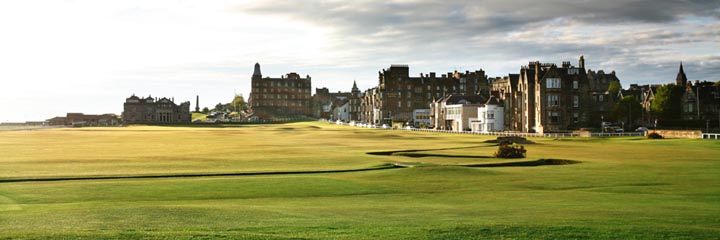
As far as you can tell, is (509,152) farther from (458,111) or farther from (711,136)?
(458,111)

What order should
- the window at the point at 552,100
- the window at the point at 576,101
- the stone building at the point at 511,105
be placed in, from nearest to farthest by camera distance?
1. the window at the point at 552,100
2. the window at the point at 576,101
3. the stone building at the point at 511,105

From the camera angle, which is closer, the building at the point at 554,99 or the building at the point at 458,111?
the building at the point at 554,99

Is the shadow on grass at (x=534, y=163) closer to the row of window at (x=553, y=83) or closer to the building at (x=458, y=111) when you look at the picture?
the row of window at (x=553, y=83)

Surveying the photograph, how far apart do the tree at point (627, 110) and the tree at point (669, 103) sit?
454cm

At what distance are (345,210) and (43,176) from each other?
878 inches

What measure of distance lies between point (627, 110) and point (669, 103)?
25.4 ft

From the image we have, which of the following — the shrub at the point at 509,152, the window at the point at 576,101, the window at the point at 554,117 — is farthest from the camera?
the window at the point at 576,101

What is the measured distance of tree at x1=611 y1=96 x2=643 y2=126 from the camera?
451 feet

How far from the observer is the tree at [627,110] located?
138 m

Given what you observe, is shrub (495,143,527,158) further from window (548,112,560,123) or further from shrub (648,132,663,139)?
window (548,112,560,123)

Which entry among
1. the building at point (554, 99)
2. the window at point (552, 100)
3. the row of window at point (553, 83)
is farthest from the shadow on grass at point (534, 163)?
the row of window at point (553, 83)

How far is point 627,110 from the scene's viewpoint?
456 feet

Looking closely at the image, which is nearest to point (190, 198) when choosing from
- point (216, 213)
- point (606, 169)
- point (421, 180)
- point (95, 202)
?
point (95, 202)

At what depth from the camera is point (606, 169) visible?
43312 millimetres
